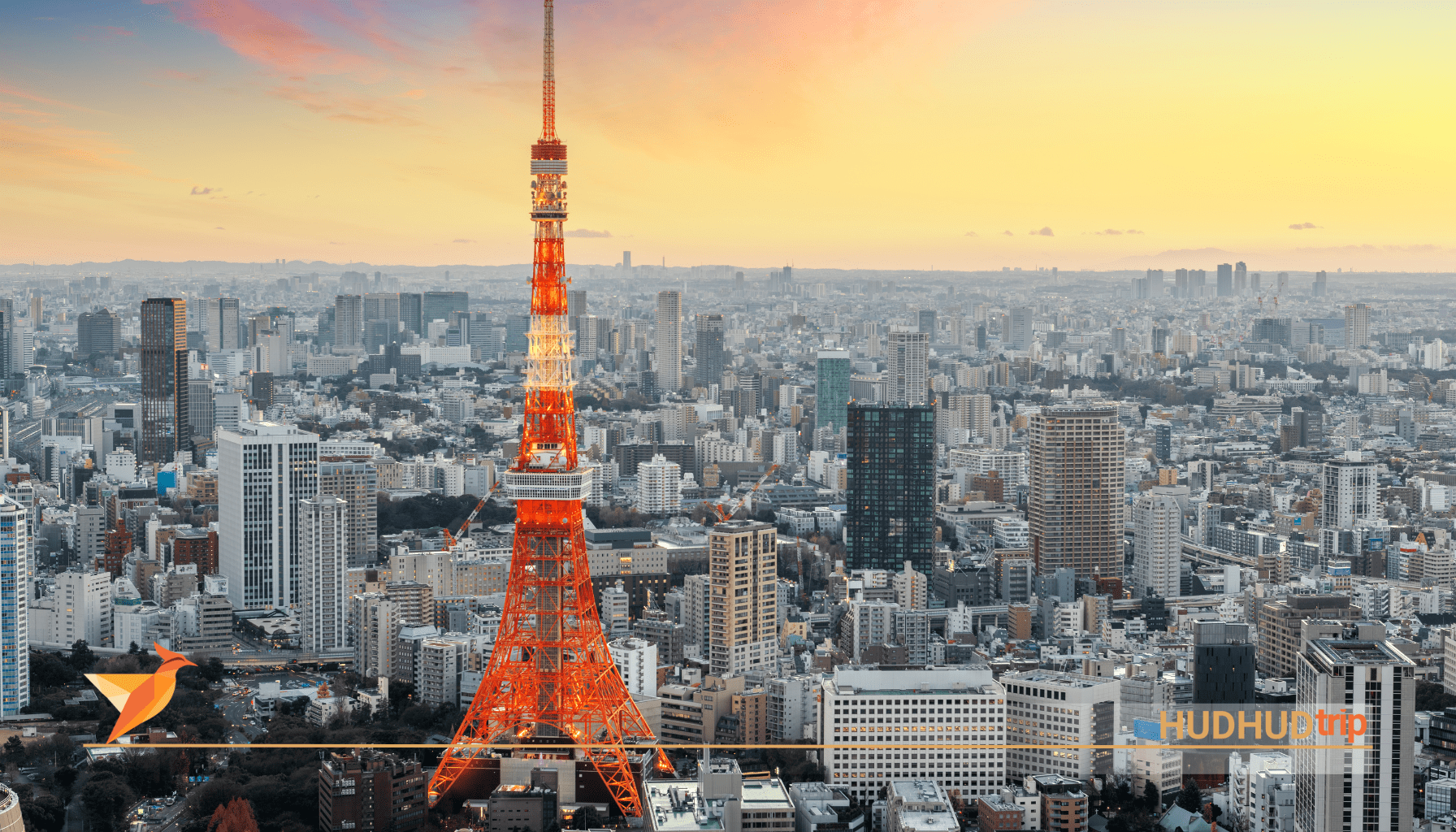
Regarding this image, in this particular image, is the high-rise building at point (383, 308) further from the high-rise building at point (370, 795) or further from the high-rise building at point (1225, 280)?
the high-rise building at point (370, 795)

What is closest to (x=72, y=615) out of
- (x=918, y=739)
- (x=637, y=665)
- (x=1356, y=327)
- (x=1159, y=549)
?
(x=637, y=665)

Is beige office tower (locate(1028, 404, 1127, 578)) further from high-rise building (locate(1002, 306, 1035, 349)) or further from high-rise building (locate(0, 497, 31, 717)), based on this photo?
high-rise building (locate(1002, 306, 1035, 349))

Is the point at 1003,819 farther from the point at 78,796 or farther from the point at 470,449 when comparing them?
the point at 470,449

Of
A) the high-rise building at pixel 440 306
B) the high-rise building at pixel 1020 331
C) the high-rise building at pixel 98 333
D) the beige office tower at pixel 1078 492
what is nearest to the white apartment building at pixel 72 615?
the high-rise building at pixel 98 333

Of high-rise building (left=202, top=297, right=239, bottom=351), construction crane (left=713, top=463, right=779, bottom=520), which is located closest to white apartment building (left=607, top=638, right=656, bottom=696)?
construction crane (left=713, top=463, right=779, bottom=520)

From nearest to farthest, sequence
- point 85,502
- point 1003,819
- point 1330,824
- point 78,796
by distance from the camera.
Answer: point 1330,824, point 1003,819, point 78,796, point 85,502

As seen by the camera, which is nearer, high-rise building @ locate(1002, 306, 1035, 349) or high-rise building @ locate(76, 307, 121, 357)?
high-rise building @ locate(76, 307, 121, 357)

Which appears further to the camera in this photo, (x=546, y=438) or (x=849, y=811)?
(x=546, y=438)

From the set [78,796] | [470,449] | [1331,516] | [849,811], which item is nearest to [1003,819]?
[849,811]
